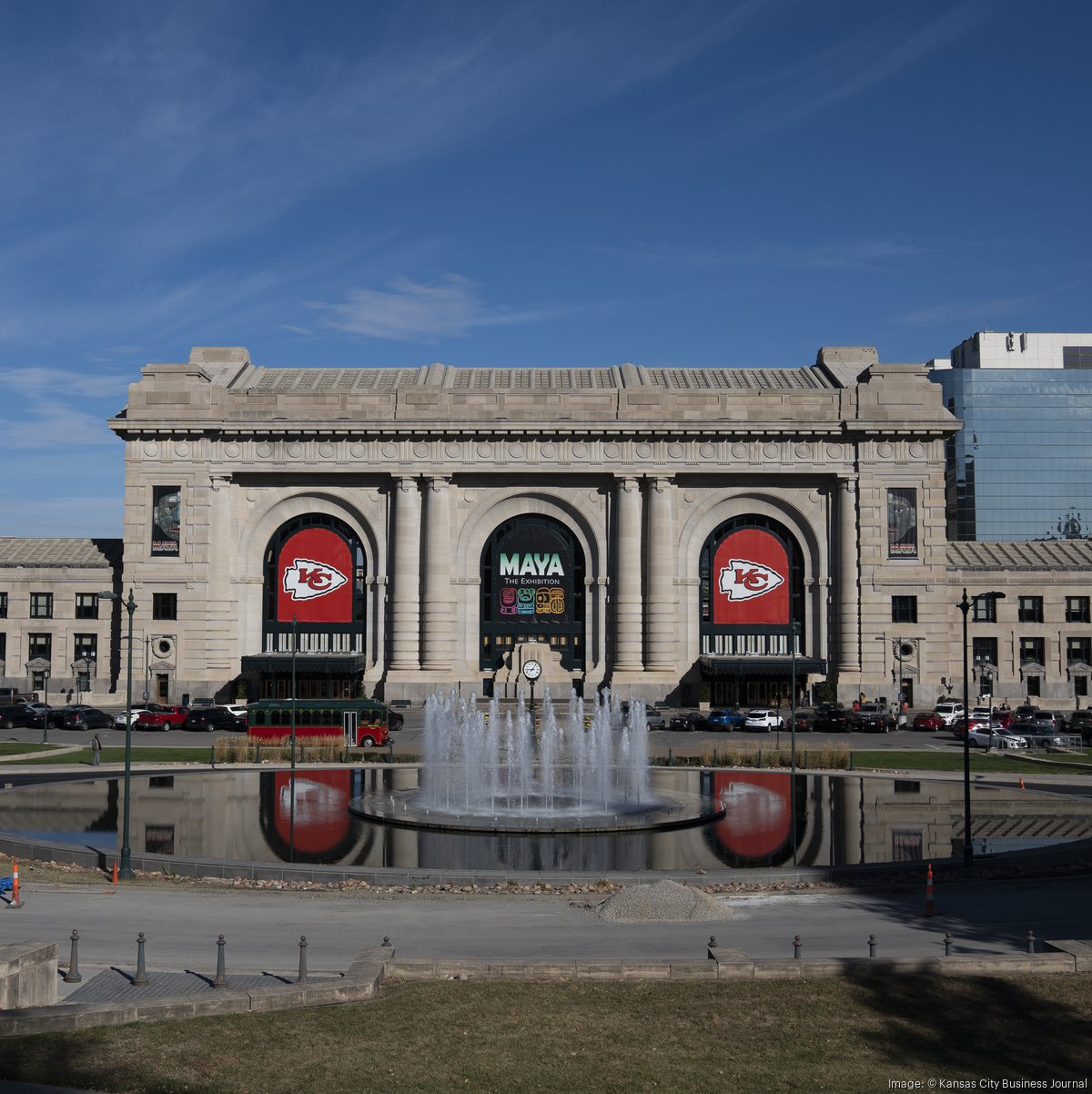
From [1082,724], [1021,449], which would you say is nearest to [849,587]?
[1082,724]

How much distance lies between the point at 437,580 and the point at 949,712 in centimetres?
3314

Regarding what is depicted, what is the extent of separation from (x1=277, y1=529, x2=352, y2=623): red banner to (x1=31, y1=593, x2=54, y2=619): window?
16.6 meters

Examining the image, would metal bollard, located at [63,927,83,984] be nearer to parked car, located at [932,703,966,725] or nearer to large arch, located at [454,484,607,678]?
parked car, located at [932,703,966,725]

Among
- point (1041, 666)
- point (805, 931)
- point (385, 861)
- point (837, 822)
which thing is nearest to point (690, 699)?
point (1041, 666)

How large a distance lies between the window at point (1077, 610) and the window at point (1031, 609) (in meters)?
1.93

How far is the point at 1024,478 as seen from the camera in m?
150

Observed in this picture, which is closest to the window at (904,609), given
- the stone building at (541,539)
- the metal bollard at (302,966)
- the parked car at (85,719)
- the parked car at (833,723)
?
the stone building at (541,539)

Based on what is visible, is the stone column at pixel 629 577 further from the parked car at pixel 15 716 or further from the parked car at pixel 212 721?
the parked car at pixel 15 716

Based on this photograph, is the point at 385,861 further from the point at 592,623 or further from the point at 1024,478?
the point at 1024,478

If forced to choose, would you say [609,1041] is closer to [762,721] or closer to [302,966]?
[302,966]

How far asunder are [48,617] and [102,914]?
64583mm

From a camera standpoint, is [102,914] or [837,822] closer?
[102,914]

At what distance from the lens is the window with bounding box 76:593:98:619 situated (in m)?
82.6

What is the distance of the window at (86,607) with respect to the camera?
8262cm
